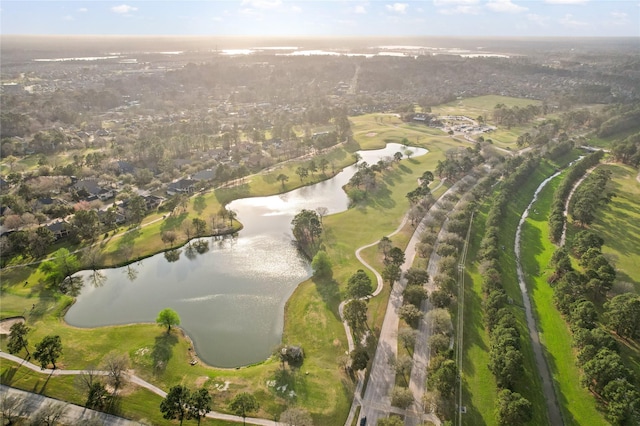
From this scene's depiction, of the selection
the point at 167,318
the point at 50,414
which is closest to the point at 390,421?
the point at 167,318

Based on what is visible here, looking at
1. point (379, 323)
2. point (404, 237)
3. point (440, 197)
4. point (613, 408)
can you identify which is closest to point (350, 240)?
point (404, 237)

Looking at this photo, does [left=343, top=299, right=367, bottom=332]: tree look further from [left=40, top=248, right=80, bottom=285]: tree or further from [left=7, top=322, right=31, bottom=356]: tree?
[left=40, top=248, right=80, bottom=285]: tree

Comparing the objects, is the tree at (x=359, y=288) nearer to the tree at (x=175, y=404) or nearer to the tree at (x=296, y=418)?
the tree at (x=296, y=418)

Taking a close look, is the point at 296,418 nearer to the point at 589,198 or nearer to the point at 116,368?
the point at 116,368

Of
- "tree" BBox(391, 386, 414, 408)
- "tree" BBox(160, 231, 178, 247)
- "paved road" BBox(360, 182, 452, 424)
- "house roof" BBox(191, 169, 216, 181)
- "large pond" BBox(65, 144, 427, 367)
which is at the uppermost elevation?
"house roof" BBox(191, 169, 216, 181)

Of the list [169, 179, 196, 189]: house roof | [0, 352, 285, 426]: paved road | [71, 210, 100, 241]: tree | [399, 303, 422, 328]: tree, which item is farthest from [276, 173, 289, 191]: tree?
[0, 352, 285, 426]: paved road
